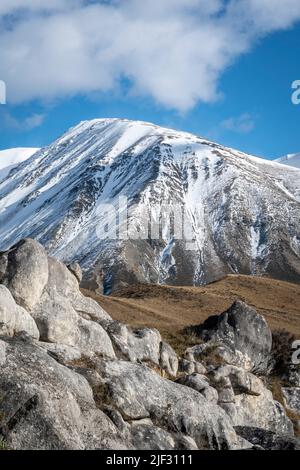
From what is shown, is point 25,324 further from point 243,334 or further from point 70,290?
point 243,334

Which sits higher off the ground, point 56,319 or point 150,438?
point 56,319

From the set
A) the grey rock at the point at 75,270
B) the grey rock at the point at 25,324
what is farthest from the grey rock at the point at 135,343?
the grey rock at the point at 25,324

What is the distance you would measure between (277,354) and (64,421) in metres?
29.4

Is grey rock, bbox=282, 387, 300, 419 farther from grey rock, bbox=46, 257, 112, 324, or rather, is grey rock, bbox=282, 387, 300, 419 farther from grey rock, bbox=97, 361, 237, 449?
grey rock, bbox=97, 361, 237, 449

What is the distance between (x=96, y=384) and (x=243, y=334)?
837 inches

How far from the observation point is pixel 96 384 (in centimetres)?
2336

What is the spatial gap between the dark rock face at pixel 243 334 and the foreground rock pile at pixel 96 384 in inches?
114

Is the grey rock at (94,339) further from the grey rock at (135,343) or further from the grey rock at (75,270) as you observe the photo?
the grey rock at (75,270)

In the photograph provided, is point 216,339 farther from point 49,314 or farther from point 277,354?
point 49,314

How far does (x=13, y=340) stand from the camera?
2275 cm

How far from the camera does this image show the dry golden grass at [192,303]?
182 ft

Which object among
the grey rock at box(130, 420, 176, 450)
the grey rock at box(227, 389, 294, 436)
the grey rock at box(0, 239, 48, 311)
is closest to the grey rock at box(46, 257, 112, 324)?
the grey rock at box(0, 239, 48, 311)

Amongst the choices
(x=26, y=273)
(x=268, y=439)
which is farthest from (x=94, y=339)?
(x=268, y=439)
